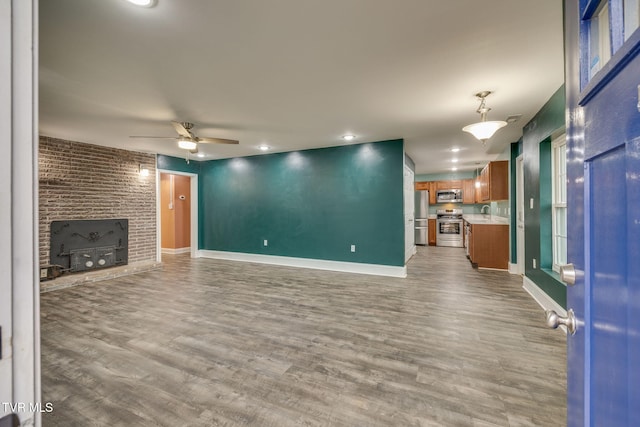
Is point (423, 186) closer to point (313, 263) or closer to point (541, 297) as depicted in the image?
point (313, 263)

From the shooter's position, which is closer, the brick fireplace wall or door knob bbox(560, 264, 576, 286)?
door knob bbox(560, 264, 576, 286)

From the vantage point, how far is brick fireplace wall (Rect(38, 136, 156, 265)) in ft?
15.0

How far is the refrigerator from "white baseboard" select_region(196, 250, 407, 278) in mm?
4257

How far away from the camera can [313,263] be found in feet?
18.7

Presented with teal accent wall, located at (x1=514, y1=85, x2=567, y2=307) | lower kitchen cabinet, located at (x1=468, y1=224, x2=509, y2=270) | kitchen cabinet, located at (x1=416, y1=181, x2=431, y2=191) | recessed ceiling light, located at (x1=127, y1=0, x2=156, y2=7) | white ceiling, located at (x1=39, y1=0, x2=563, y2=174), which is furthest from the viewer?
kitchen cabinet, located at (x1=416, y1=181, x2=431, y2=191)

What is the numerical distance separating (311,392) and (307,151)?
4.64 m

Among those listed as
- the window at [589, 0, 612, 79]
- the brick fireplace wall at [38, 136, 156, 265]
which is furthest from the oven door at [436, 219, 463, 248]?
the window at [589, 0, 612, 79]

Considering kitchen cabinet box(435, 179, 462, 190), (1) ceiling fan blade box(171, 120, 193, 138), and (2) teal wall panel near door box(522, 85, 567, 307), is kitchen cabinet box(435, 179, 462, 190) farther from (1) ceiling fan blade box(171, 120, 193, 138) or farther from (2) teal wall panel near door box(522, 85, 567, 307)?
(1) ceiling fan blade box(171, 120, 193, 138)

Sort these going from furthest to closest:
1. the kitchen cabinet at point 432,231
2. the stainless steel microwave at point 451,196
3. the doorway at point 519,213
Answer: the kitchen cabinet at point 432,231 < the stainless steel microwave at point 451,196 < the doorway at point 519,213

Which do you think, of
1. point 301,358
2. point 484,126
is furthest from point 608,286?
point 484,126

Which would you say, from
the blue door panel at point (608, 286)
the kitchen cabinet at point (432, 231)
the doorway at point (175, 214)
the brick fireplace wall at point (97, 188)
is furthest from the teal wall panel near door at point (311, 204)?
the kitchen cabinet at point (432, 231)

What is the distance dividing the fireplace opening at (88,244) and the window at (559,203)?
7.06 meters

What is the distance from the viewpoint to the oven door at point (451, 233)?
28.0ft

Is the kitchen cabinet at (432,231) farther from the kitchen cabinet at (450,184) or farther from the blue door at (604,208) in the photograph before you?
the blue door at (604,208)
